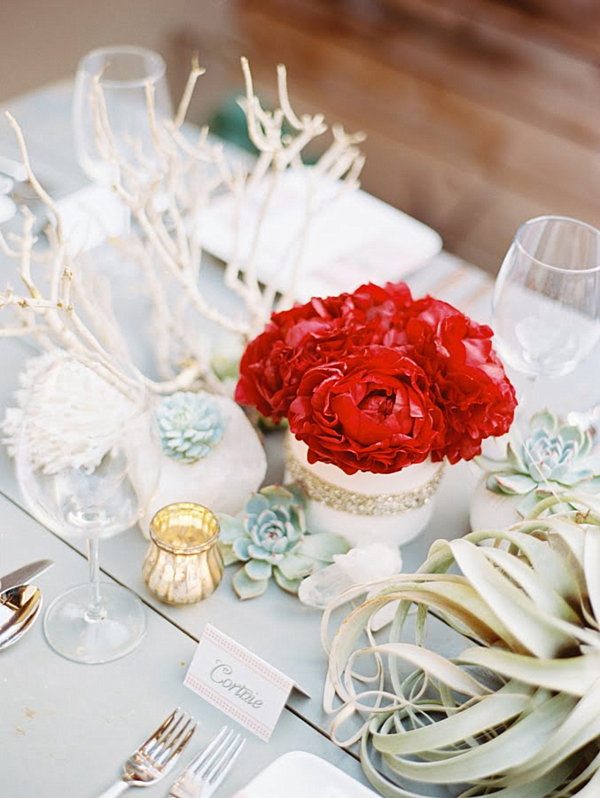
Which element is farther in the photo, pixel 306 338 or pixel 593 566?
pixel 306 338

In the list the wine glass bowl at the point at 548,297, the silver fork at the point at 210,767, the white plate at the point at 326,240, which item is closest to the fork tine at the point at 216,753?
the silver fork at the point at 210,767

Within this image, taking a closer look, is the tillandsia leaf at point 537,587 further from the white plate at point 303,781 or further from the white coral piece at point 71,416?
the white coral piece at point 71,416

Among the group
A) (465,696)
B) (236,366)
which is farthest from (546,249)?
(465,696)

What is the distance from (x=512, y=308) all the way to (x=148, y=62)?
83cm

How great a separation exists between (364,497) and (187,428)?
0.22 m

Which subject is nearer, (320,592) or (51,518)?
(51,518)

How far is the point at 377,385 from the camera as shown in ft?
3.20

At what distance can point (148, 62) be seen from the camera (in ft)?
5.37

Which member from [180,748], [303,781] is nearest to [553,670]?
[303,781]

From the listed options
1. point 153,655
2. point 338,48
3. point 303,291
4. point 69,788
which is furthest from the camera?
point 338,48

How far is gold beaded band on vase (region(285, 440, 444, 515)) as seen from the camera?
1070 millimetres

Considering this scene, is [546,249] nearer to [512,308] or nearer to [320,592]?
[512,308]

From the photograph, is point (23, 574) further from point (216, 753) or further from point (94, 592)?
Answer: point (216, 753)

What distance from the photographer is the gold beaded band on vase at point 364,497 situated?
1.07 metres
